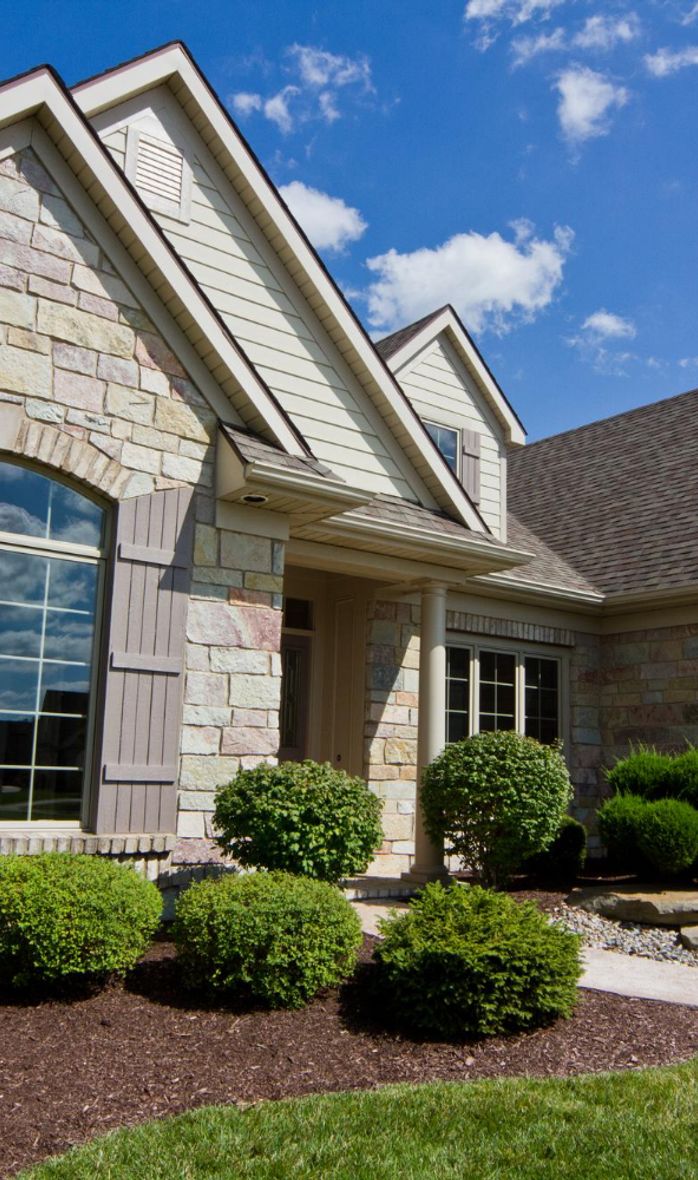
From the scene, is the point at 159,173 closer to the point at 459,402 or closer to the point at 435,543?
the point at 435,543

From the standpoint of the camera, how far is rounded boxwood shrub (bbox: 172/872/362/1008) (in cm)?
521

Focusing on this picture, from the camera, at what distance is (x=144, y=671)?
23.2 ft

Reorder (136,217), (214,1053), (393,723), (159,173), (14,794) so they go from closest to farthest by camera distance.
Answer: (214,1053) < (14,794) < (136,217) < (159,173) < (393,723)

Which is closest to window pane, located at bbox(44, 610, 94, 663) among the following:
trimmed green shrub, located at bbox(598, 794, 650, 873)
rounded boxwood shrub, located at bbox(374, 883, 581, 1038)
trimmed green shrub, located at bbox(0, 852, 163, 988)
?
trimmed green shrub, located at bbox(0, 852, 163, 988)

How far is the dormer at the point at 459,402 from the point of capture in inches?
485

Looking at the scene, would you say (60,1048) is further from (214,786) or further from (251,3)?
(251,3)

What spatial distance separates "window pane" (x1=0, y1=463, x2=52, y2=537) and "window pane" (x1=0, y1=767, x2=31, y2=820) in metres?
1.60

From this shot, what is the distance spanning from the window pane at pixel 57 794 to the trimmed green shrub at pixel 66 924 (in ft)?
3.89

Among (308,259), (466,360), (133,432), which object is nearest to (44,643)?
(133,432)

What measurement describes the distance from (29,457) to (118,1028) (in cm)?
372

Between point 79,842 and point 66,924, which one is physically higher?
point 79,842

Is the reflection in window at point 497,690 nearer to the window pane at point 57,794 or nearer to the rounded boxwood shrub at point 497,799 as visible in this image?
the rounded boxwood shrub at point 497,799

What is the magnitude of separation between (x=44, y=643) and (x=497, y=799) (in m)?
3.90

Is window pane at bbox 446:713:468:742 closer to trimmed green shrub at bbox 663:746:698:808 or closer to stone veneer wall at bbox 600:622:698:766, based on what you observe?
stone veneer wall at bbox 600:622:698:766
